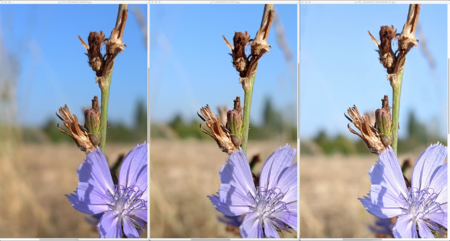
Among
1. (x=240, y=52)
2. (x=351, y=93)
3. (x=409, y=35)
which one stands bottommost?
(x=351, y=93)

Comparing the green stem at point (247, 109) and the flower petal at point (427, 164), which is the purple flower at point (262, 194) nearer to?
the green stem at point (247, 109)

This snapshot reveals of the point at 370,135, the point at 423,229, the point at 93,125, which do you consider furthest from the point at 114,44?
the point at 423,229

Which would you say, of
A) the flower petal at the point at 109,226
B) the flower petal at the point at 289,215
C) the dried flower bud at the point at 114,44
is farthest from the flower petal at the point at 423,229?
the dried flower bud at the point at 114,44

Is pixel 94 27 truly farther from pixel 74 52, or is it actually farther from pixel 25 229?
pixel 25 229

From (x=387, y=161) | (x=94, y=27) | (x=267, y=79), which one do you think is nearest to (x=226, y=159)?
(x=267, y=79)

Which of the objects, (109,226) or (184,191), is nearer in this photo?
(109,226)

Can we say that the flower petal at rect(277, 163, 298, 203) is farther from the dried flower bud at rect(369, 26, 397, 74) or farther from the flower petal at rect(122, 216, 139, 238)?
the flower petal at rect(122, 216, 139, 238)

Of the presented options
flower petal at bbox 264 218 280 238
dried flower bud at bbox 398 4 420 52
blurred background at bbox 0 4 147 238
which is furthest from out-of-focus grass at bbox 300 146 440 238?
blurred background at bbox 0 4 147 238

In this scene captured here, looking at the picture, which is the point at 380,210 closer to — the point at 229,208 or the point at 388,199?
the point at 388,199
